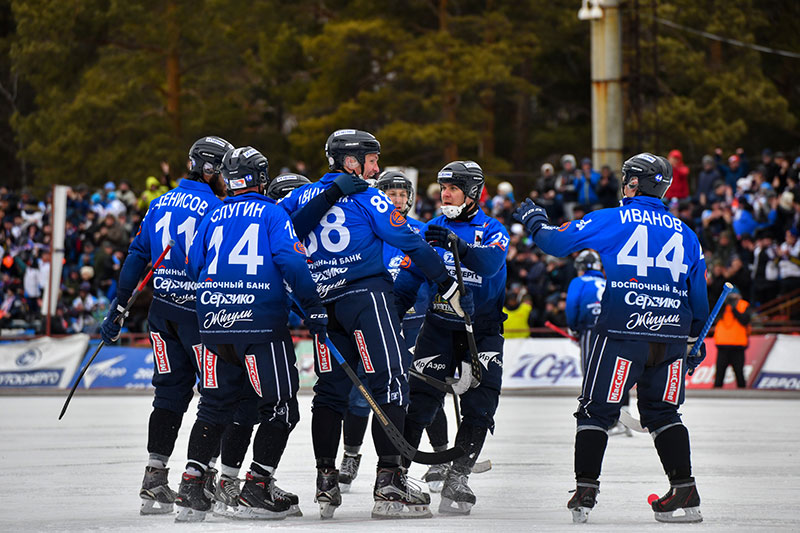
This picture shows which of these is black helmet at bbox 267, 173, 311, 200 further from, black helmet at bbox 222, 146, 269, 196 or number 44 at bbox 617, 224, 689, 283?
number 44 at bbox 617, 224, 689, 283

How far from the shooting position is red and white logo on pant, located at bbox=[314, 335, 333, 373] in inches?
344

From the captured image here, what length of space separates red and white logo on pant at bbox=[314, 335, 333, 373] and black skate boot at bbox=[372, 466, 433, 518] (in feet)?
2.55

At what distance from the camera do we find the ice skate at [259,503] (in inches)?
330

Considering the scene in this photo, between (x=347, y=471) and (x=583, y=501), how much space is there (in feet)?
8.05

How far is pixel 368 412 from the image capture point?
401 inches

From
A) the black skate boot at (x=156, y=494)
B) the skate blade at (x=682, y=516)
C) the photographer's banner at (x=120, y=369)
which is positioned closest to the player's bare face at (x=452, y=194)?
the skate blade at (x=682, y=516)

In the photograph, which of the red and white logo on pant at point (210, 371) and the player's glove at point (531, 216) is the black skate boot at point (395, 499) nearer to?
the red and white logo on pant at point (210, 371)

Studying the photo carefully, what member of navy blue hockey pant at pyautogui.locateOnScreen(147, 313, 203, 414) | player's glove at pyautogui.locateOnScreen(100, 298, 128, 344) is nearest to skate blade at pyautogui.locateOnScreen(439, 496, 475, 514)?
navy blue hockey pant at pyautogui.locateOnScreen(147, 313, 203, 414)

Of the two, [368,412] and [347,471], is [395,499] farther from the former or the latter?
[368,412]

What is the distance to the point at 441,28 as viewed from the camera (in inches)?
1517

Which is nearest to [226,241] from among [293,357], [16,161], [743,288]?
[293,357]

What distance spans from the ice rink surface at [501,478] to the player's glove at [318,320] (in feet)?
3.92

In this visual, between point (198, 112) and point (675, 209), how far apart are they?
21280mm

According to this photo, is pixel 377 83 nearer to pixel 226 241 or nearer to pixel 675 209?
pixel 675 209
